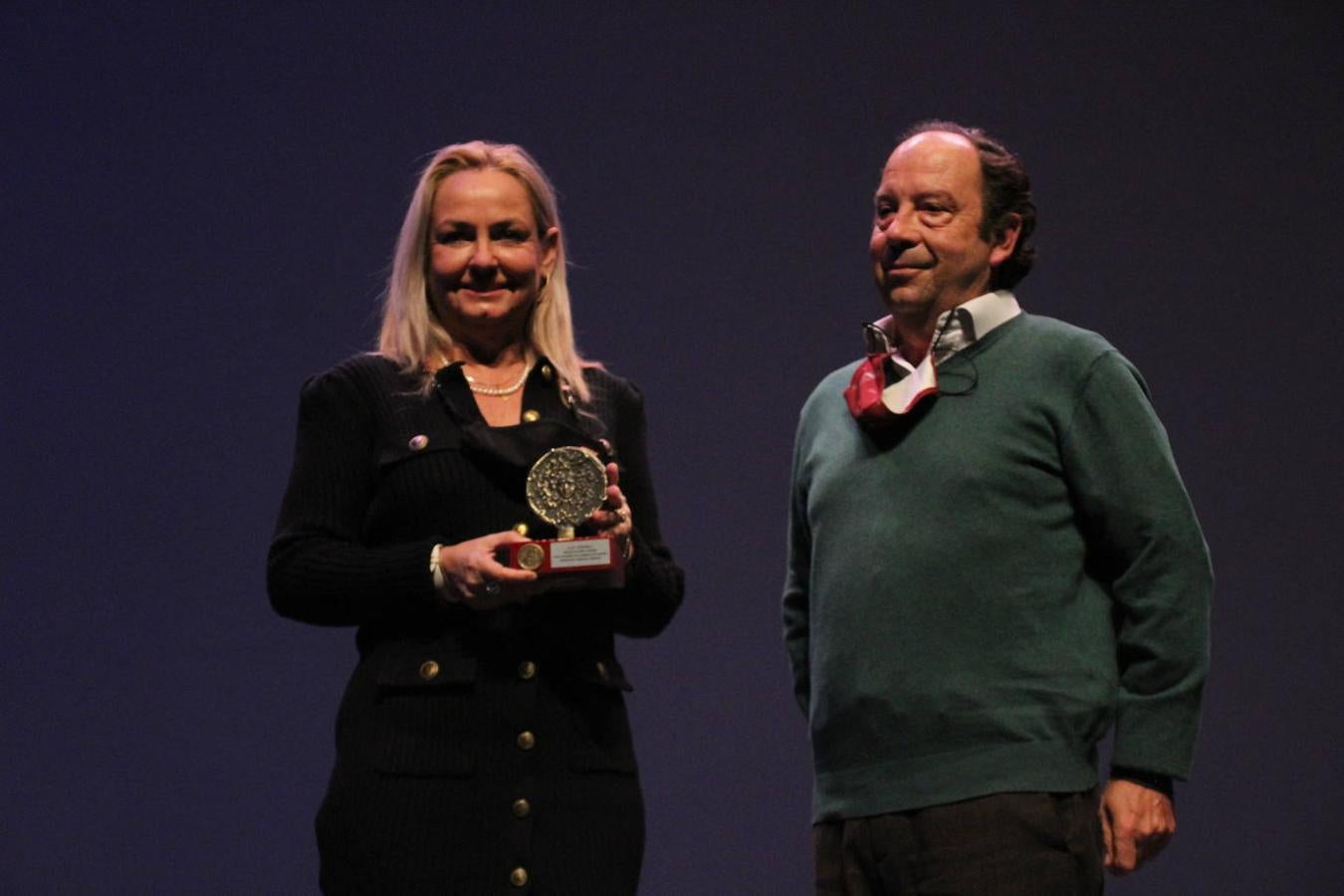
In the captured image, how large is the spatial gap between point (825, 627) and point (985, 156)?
0.74m

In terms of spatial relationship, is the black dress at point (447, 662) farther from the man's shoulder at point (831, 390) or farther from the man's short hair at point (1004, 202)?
the man's short hair at point (1004, 202)

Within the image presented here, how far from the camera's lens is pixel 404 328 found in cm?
249

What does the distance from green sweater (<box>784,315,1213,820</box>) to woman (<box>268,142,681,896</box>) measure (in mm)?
310

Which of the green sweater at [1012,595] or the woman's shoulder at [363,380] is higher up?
the woman's shoulder at [363,380]

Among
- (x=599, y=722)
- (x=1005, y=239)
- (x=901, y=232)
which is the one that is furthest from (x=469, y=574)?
(x=1005, y=239)

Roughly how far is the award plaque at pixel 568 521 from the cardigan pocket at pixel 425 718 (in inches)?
7.3

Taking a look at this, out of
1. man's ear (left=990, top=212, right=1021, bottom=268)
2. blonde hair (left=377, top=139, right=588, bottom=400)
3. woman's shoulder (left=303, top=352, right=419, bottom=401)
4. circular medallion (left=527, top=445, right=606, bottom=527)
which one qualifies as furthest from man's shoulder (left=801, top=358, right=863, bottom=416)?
woman's shoulder (left=303, top=352, right=419, bottom=401)

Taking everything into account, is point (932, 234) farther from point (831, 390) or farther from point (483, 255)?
point (483, 255)

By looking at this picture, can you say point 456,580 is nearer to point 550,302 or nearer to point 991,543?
point 550,302

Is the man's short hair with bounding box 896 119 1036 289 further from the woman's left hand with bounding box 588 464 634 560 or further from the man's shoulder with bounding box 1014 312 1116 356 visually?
the woman's left hand with bounding box 588 464 634 560

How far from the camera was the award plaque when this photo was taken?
221 centimetres

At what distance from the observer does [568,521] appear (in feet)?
7.44

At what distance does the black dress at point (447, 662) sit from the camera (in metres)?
2.24

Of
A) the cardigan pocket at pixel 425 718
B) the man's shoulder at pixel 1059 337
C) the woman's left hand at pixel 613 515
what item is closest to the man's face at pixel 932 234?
the man's shoulder at pixel 1059 337
